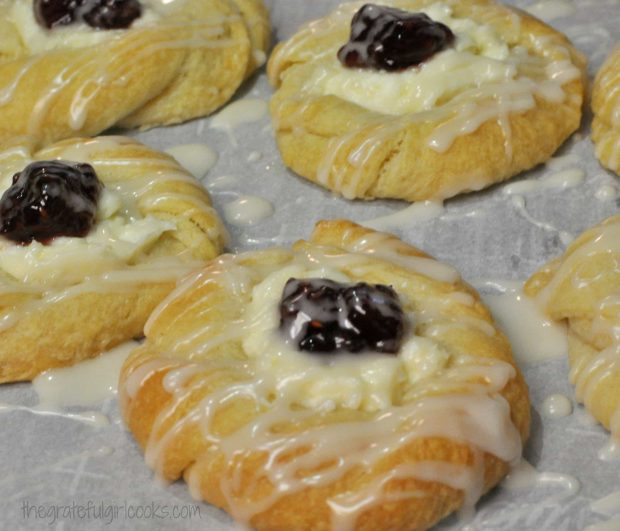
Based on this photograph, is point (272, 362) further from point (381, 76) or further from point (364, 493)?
point (381, 76)

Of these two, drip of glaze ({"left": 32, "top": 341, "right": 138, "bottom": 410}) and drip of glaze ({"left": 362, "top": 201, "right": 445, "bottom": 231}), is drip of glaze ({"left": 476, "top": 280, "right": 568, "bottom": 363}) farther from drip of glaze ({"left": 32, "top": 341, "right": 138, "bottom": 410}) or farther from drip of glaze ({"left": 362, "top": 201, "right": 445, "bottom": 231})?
drip of glaze ({"left": 32, "top": 341, "right": 138, "bottom": 410})

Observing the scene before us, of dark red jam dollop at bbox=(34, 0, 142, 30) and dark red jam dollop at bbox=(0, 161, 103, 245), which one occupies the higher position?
dark red jam dollop at bbox=(34, 0, 142, 30)

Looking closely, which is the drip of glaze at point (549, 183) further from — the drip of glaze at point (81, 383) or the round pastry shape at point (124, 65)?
the drip of glaze at point (81, 383)

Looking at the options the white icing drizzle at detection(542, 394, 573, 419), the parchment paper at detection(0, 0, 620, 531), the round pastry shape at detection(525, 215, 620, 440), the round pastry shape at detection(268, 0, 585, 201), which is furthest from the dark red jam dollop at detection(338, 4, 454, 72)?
the white icing drizzle at detection(542, 394, 573, 419)

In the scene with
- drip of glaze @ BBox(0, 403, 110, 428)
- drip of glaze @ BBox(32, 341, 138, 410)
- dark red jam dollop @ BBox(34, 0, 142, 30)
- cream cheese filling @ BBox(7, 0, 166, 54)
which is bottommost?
drip of glaze @ BBox(0, 403, 110, 428)

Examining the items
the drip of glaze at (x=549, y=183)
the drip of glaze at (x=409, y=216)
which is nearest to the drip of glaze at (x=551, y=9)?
the drip of glaze at (x=549, y=183)

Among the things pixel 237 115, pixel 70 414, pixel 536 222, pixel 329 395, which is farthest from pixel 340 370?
pixel 237 115

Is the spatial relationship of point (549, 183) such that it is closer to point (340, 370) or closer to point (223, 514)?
point (340, 370)
